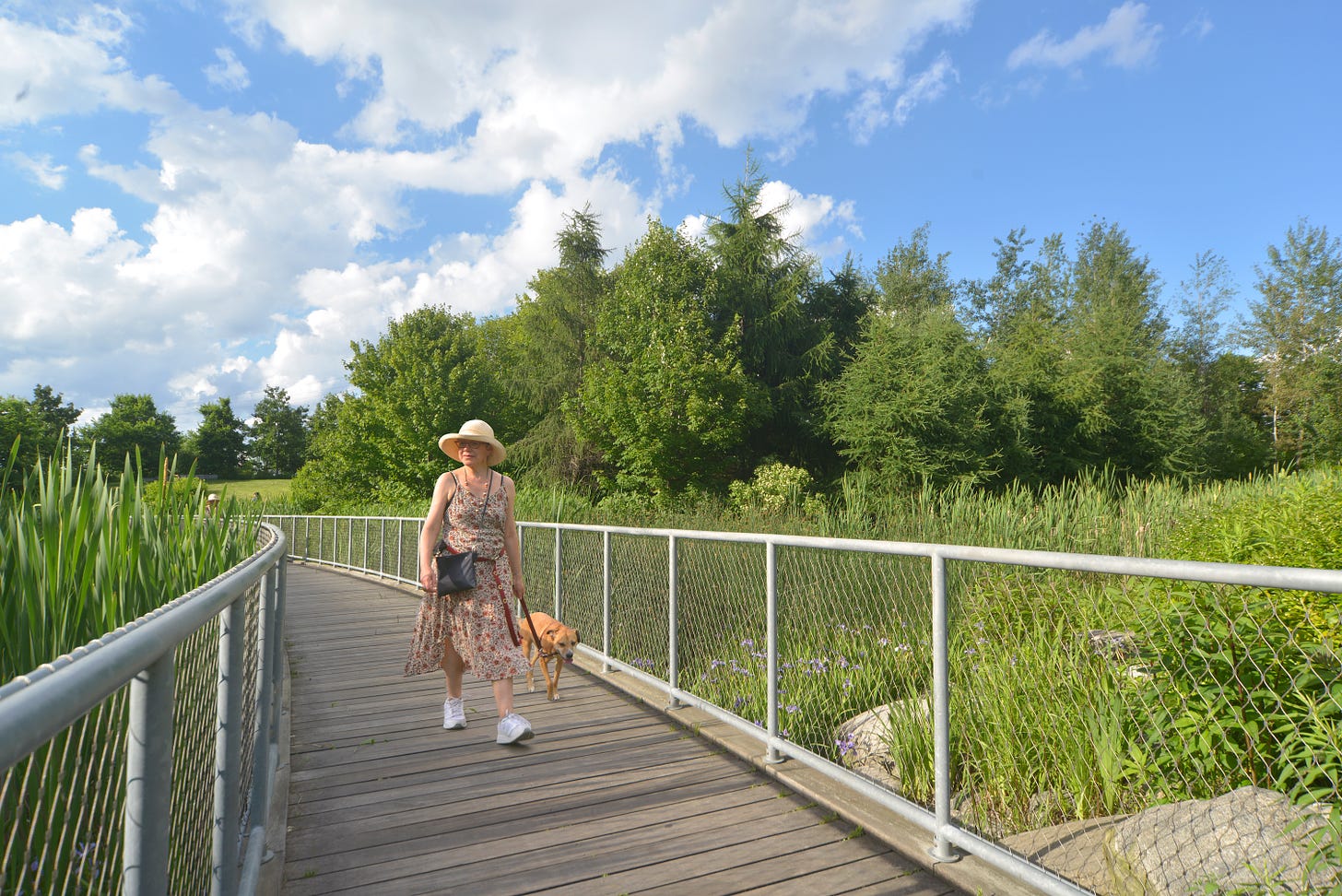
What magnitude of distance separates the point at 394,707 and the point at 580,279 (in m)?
30.2

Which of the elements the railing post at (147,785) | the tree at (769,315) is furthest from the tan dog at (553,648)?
the tree at (769,315)

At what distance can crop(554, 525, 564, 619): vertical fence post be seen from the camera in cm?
725

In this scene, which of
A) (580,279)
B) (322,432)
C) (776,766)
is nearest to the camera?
(776,766)

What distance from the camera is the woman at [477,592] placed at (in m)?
4.54

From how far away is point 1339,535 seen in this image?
4.53 m

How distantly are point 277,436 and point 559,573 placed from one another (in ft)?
315

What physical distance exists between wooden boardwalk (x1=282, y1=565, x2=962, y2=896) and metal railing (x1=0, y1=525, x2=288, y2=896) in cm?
103

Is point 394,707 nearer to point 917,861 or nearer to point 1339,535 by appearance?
point 917,861

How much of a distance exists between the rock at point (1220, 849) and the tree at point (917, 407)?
65.6ft

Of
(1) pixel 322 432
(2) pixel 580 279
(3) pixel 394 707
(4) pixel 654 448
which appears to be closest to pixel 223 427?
(1) pixel 322 432

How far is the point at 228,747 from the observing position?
218cm

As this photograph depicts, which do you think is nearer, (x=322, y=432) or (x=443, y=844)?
(x=443, y=844)

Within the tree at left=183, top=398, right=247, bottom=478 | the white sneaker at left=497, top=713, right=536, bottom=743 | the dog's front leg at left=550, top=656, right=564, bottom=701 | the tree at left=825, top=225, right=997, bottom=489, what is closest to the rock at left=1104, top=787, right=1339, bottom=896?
the white sneaker at left=497, top=713, right=536, bottom=743

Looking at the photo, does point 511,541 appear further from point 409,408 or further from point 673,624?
point 409,408
